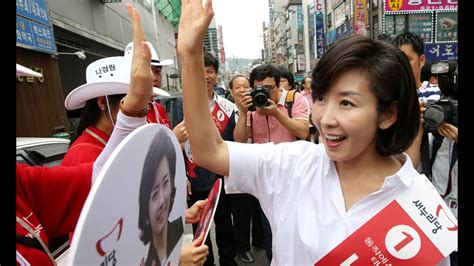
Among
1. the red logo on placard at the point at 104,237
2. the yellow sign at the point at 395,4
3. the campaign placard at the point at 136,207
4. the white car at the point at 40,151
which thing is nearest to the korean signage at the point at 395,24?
the yellow sign at the point at 395,4

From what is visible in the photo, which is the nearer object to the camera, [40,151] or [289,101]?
[40,151]

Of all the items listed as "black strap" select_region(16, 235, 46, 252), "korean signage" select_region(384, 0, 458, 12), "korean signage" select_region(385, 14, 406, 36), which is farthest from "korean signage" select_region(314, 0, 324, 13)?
"black strap" select_region(16, 235, 46, 252)

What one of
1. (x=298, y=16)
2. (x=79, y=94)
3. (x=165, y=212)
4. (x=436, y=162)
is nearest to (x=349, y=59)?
(x=165, y=212)

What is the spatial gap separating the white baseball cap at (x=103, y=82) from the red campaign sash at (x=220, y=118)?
1331 millimetres

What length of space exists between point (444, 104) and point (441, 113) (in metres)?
0.06

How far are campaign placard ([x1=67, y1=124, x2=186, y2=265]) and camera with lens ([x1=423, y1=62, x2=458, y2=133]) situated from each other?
154 cm

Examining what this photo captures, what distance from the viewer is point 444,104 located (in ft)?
6.13

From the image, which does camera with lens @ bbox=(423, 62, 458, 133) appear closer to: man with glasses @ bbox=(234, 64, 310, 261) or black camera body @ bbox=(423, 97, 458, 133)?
black camera body @ bbox=(423, 97, 458, 133)

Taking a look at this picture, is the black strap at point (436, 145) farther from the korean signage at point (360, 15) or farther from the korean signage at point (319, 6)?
the korean signage at point (319, 6)

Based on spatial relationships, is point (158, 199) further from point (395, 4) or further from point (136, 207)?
point (395, 4)

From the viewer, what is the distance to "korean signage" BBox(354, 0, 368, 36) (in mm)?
15961

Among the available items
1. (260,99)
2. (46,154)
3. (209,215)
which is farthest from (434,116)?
(46,154)

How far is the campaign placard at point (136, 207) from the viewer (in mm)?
552

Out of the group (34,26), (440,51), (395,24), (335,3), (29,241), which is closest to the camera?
(29,241)
